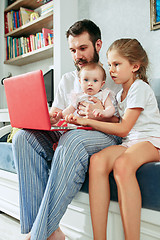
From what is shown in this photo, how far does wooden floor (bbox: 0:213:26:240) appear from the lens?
1359 mm

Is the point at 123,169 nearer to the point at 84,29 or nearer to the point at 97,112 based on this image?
the point at 97,112

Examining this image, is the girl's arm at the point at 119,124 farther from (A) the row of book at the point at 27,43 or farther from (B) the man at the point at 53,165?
(A) the row of book at the point at 27,43

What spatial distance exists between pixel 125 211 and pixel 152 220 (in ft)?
0.35

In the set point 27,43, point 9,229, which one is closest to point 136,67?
point 9,229

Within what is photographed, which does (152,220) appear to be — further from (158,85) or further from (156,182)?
(158,85)

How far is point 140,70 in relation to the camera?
1.24 metres

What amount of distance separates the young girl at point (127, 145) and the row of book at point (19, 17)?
76.3 inches

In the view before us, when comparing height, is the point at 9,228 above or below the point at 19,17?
below

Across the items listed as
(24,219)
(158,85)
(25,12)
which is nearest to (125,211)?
(24,219)

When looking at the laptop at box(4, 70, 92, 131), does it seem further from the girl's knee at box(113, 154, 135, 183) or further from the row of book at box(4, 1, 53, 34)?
the row of book at box(4, 1, 53, 34)

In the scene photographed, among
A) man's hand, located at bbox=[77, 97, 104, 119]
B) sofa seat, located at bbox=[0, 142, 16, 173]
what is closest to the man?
man's hand, located at bbox=[77, 97, 104, 119]

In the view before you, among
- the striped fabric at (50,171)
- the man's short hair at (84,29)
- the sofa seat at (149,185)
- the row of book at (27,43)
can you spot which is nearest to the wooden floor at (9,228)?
the striped fabric at (50,171)

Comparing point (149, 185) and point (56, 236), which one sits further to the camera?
point (56, 236)

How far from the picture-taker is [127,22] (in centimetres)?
195
